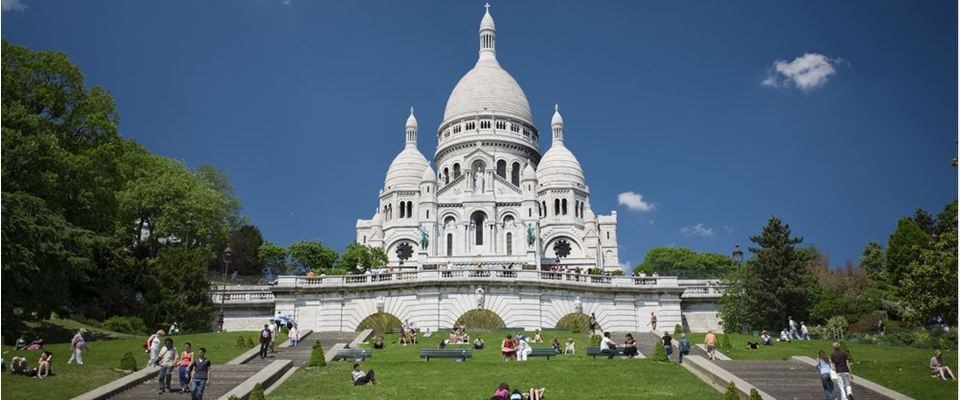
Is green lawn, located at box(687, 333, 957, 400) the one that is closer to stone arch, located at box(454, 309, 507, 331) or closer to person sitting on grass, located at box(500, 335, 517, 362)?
person sitting on grass, located at box(500, 335, 517, 362)

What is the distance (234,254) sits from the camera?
75.4 metres

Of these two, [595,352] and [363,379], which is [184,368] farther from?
[595,352]

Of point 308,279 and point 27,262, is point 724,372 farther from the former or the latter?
point 308,279

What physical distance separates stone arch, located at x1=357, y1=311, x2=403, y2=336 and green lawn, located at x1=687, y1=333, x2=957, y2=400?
1364 cm

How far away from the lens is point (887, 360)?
1085 inches

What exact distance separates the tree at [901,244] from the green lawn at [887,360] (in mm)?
23443

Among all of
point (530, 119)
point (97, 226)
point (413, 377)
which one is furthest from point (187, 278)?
point (530, 119)

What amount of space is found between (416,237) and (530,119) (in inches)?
1052

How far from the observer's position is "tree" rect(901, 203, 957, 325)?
32.2 meters

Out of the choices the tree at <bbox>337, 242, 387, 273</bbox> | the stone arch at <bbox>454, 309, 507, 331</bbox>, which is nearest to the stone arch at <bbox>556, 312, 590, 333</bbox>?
the stone arch at <bbox>454, 309, 507, 331</bbox>

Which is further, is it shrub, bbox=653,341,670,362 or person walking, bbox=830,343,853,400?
shrub, bbox=653,341,670,362

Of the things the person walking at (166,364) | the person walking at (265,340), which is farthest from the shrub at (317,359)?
the person walking at (166,364)

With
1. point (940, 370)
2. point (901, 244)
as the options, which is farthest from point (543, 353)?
point (901, 244)

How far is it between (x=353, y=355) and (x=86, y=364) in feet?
25.5
